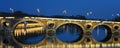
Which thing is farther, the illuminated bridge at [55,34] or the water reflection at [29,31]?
the water reflection at [29,31]

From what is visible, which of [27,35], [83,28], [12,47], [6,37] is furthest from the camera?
[27,35]

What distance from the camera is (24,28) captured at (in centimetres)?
11950

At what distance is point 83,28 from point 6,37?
49.9 feet

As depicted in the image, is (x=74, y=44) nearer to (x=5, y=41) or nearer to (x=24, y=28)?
(x=5, y=41)

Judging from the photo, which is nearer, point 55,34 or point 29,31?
point 55,34

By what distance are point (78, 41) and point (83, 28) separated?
144 inches

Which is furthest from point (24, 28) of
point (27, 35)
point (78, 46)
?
point (78, 46)

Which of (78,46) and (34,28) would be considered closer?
(78,46)

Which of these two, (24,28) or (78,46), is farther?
(24,28)

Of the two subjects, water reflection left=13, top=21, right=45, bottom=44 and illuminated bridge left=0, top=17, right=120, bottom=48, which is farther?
water reflection left=13, top=21, right=45, bottom=44

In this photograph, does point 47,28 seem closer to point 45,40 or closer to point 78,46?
point 45,40

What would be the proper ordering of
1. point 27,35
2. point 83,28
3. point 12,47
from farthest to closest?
1. point 27,35
2. point 83,28
3. point 12,47

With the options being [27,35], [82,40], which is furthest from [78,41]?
[27,35]

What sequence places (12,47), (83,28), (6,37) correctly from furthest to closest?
(83,28), (6,37), (12,47)
